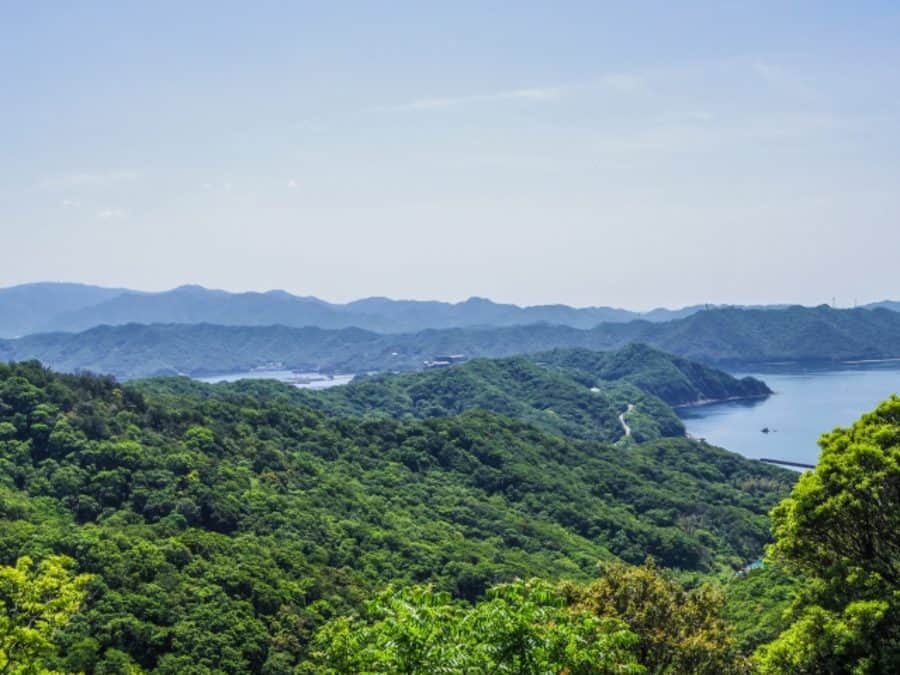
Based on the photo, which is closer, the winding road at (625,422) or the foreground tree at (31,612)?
the foreground tree at (31,612)

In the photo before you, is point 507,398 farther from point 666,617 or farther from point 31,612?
point 31,612

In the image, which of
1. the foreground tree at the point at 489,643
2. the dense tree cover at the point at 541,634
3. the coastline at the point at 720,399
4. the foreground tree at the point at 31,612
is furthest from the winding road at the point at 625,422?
the foreground tree at the point at 489,643

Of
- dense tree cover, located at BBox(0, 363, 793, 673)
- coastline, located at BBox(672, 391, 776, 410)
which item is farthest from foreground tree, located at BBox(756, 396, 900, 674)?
coastline, located at BBox(672, 391, 776, 410)

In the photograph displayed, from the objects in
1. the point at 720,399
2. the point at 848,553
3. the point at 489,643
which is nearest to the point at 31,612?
the point at 489,643

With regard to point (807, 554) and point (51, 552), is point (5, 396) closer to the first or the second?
point (51, 552)

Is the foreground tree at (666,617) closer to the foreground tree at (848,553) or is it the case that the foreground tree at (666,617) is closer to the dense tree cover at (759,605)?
the foreground tree at (848,553)

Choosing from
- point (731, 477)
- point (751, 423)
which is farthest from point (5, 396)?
point (751, 423)
